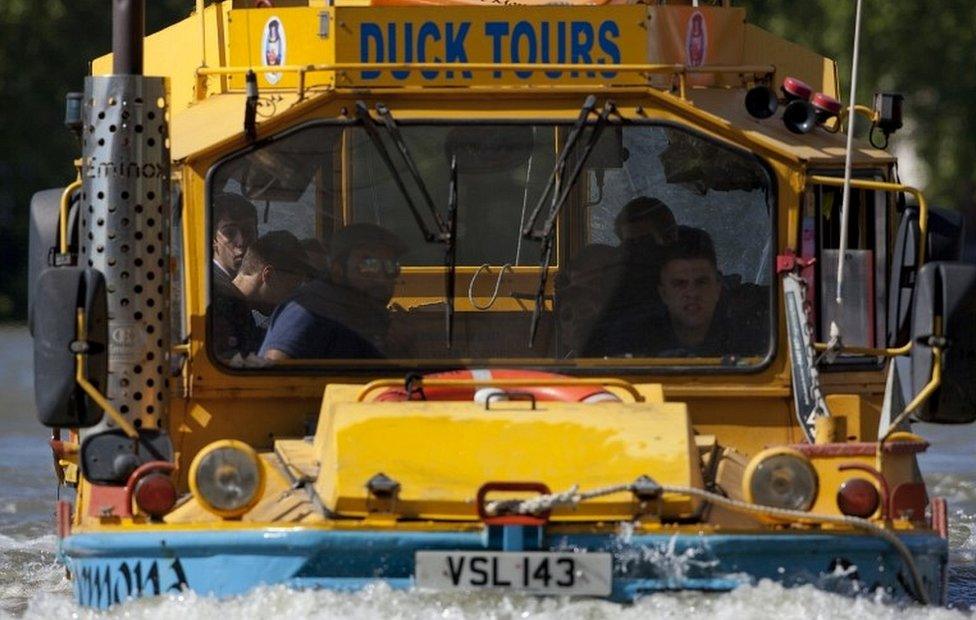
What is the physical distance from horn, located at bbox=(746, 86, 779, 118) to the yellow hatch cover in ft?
4.88

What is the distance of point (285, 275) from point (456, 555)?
201cm

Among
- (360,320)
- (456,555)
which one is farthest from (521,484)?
(360,320)

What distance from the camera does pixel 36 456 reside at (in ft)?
58.0

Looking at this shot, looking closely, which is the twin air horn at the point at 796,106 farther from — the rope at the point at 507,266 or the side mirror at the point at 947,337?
the side mirror at the point at 947,337

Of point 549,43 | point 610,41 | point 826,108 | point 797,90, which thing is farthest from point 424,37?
point 826,108

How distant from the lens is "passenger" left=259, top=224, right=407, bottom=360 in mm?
9203

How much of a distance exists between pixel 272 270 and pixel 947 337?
8.39ft

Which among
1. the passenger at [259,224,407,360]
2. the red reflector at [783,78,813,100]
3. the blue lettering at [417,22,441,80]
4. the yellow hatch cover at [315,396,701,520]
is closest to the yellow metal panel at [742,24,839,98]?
the red reflector at [783,78,813,100]

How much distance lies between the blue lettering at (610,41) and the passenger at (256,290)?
1.37 meters

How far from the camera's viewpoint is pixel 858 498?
8.01 metres

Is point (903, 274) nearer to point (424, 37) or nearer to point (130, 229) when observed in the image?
point (424, 37)

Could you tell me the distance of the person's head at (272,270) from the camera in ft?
30.2

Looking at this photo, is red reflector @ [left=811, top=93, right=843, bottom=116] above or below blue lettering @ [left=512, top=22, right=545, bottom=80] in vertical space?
below

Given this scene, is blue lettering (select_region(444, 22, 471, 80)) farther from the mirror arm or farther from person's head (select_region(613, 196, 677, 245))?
the mirror arm
